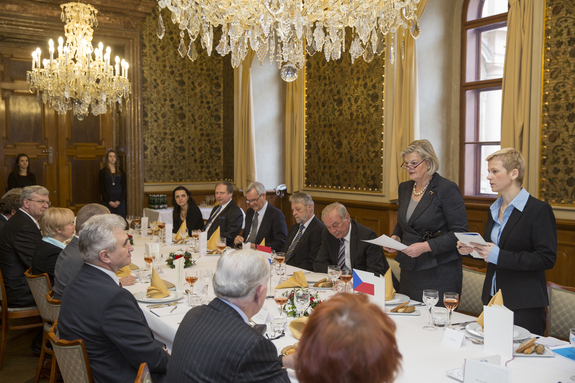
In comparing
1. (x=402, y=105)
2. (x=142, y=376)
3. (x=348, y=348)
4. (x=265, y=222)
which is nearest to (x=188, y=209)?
(x=265, y=222)

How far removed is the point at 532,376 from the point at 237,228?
4133 mm

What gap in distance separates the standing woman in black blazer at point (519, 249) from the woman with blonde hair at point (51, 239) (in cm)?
289

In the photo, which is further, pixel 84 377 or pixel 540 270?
pixel 540 270

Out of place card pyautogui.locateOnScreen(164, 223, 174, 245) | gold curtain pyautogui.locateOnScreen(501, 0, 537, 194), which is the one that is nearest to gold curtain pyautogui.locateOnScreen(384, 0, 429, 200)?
gold curtain pyautogui.locateOnScreen(501, 0, 537, 194)

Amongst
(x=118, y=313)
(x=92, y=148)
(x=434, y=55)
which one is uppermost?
(x=434, y=55)

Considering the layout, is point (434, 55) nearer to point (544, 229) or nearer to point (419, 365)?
point (544, 229)

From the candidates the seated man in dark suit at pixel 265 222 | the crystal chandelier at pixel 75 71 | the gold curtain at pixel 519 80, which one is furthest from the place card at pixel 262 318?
the crystal chandelier at pixel 75 71

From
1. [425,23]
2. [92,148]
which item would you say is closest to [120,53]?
[92,148]

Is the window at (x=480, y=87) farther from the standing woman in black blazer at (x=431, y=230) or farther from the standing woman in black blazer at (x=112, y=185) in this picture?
the standing woman in black blazer at (x=112, y=185)

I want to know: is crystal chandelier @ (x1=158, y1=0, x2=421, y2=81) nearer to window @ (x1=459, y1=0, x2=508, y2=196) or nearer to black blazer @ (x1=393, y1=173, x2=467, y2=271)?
black blazer @ (x1=393, y1=173, x2=467, y2=271)

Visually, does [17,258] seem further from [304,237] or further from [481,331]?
[481,331]

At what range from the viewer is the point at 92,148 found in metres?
8.70

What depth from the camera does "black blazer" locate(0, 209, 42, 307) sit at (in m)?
4.06

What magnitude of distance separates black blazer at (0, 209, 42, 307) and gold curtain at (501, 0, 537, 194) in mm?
4654
